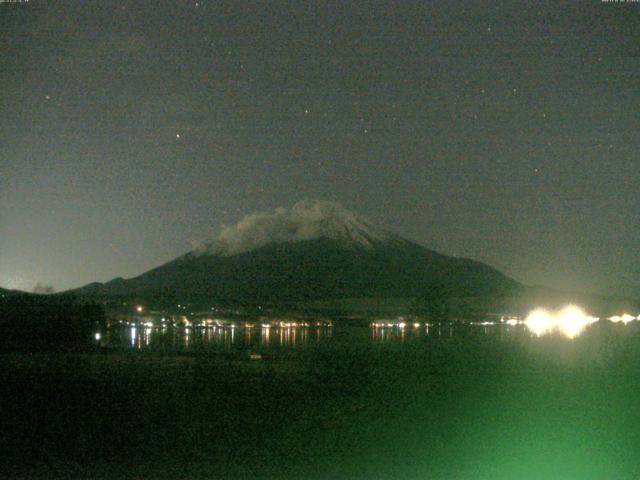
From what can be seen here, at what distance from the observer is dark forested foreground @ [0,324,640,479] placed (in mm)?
10109

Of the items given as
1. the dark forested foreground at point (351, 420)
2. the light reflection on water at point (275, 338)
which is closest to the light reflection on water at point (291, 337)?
the light reflection on water at point (275, 338)

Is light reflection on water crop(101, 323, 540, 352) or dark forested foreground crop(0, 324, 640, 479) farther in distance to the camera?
light reflection on water crop(101, 323, 540, 352)

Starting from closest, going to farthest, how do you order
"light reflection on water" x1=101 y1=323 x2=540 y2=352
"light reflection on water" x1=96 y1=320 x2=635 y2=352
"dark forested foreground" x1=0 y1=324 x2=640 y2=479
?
"dark forested foreground" x1=0 y1=324 x2=640 y2=479
"light reflection on water" x1=96 y1=320 x2=635 y2=352
"light reflection on water" x1=101 y1=323 x2=540 y2=352

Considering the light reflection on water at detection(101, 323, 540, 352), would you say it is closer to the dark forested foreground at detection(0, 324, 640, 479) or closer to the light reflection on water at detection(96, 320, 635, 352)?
the light reflection on water at detection(96, 320, 635, 352)

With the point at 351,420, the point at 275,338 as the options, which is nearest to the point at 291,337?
the point at 275,338

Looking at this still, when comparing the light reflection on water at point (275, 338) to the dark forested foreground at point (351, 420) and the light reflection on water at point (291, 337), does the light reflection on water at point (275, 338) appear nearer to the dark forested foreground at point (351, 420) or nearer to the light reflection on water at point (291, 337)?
the light reflection on water at point (291, 337)

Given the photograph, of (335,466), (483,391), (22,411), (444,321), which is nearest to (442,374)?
(483,391)

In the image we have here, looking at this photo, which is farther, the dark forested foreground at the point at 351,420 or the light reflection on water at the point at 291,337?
the light reflection on water at the point at 291,337

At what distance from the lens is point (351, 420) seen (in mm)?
12484

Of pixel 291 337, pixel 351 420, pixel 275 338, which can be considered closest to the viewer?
pixel 351 420

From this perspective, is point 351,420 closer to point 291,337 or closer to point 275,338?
point 275,338

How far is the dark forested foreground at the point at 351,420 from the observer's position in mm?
10109

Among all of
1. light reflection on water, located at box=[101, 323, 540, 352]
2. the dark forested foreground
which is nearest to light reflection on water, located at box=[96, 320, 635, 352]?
light reflection on water, located at box=[101, 323, 540, 352]

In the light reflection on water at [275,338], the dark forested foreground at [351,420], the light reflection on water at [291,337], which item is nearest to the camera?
the dark forested foreground at [351,420]
